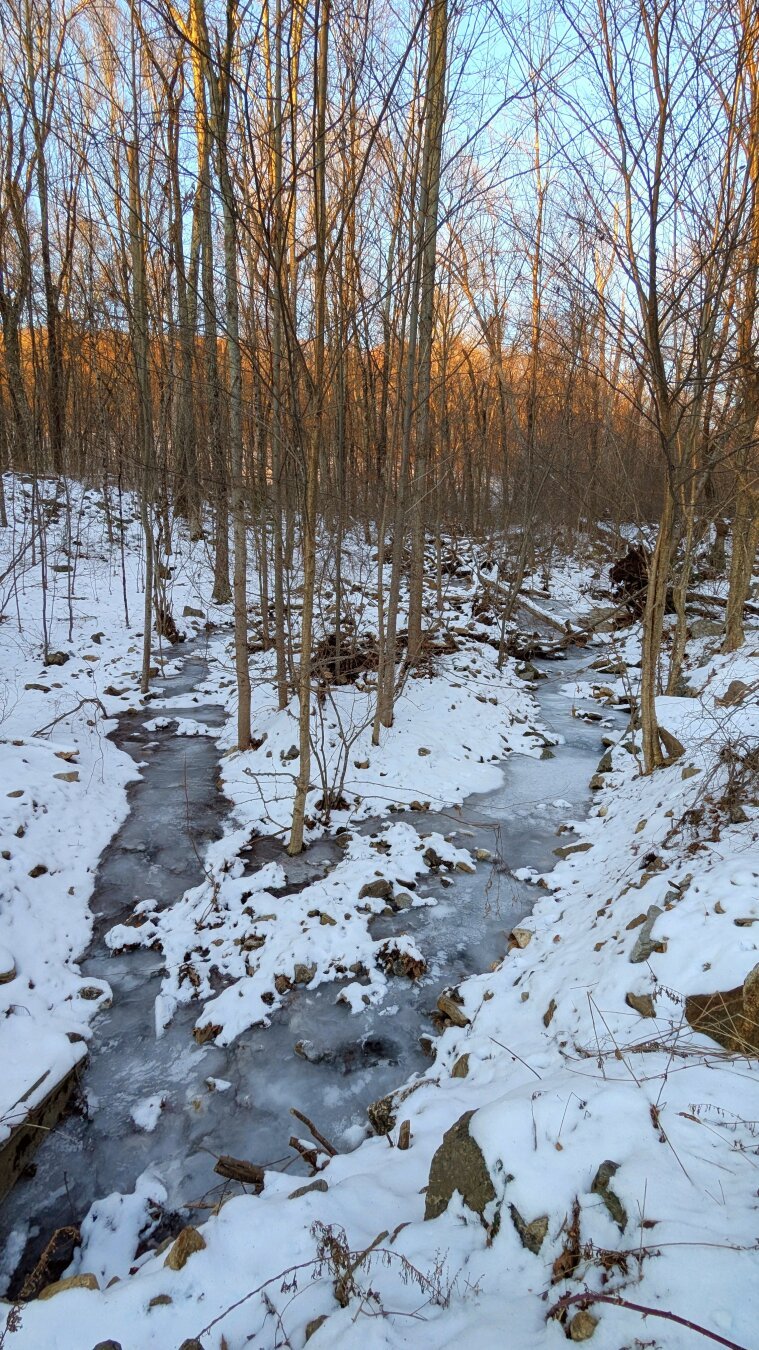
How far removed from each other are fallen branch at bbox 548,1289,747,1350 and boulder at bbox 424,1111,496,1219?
438 mm

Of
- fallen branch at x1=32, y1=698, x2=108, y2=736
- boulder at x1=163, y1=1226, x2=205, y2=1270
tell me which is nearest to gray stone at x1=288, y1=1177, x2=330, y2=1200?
boulder at x1=163, y1=1226, x2=205, y2=1270

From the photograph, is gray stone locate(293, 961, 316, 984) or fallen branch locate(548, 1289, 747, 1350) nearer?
fallen branch locate(548, 1289, 747, 1350)

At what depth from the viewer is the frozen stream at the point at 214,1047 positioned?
9.78ft

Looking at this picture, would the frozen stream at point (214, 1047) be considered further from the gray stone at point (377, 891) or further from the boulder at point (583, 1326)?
the boulder at point (583, 1326)

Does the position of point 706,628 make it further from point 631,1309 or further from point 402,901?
point 631,1309

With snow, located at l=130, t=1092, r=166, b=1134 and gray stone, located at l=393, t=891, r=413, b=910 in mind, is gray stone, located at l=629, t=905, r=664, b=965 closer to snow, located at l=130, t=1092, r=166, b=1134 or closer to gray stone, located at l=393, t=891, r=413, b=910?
gray stone, located at l=393, t=891, r=413, b=910

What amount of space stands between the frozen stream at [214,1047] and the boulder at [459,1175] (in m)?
0.88

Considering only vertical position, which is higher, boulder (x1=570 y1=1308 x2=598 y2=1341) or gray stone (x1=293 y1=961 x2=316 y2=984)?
boulder (x1=570 y1=1308 x2=598 y2=1341)

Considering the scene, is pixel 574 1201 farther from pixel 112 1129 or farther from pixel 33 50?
pixel 33 50

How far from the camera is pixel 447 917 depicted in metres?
4.72

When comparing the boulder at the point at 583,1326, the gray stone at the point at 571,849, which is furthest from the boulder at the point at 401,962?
the boulder at the point at 583,1326

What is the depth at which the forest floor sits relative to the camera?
5.97 ft

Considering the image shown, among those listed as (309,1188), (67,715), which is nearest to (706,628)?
(67,715)

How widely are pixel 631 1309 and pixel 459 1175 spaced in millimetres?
822
